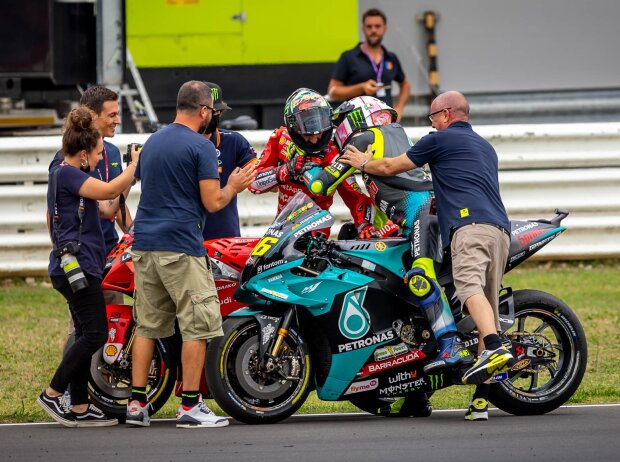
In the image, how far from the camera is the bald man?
8.46m

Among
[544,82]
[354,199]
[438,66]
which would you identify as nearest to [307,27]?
[438,66]

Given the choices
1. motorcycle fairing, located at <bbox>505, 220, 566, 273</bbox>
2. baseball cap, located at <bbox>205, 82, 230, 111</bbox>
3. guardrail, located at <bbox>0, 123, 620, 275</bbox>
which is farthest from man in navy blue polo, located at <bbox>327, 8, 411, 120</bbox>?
motorcycle fairing, located at <bbox>505, 220, 566, 273</bbox>

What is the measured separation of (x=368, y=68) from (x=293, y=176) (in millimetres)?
5631

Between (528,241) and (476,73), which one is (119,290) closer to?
(528,241)

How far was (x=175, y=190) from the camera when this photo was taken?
8.46 m

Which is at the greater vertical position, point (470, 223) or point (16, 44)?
point (16, 44)

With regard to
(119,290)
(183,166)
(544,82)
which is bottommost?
(119,290)

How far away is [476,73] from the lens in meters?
17.0

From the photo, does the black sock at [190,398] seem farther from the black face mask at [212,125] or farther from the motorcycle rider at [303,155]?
the black face mask at [212,125]

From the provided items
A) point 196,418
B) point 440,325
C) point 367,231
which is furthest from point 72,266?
point 440,325

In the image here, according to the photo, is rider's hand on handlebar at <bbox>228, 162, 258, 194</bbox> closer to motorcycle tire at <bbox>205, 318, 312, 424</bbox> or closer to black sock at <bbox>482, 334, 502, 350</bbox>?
motorcycle tire at <bbox>205, 318, 312, 424</bbox>

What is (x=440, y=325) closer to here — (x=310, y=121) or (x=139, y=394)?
(x=310, y=121)

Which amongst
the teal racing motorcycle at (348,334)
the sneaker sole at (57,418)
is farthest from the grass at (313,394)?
the teal racing motorcycle at (348,334)

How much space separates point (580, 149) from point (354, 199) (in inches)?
233
